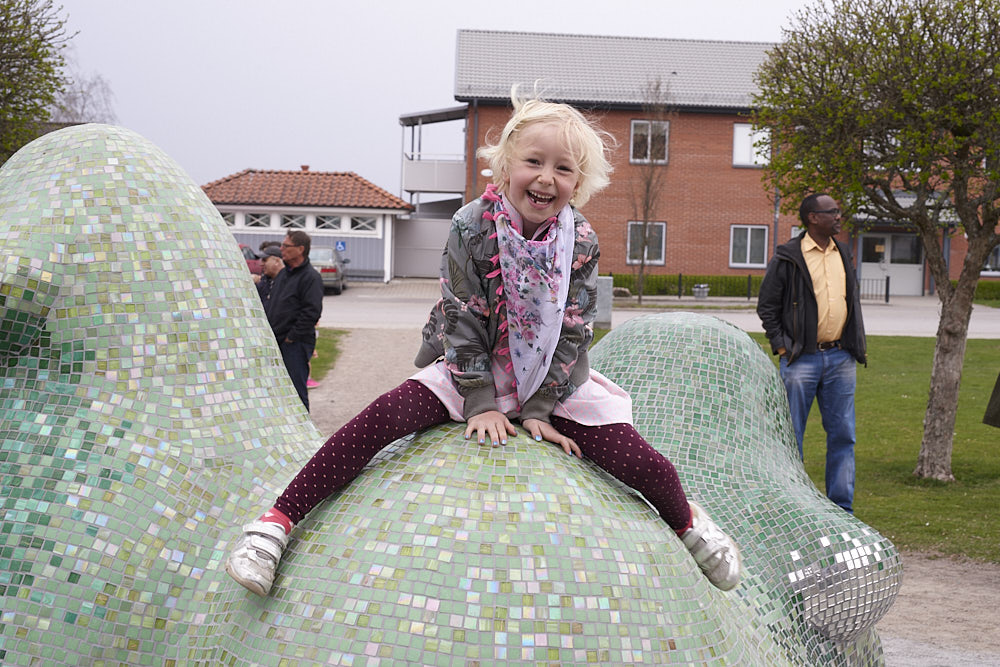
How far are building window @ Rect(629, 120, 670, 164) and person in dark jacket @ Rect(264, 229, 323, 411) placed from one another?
23394 mm

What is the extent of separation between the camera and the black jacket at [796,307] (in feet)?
19.7

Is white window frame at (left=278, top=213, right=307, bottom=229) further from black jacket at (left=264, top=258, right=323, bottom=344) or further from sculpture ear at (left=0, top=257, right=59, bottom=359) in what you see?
sculpture ear at (left=0, top=257, right=59, bottom=359)

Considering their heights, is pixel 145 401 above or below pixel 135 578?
above

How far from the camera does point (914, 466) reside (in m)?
9.33

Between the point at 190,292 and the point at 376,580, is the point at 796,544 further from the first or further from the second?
the point at 190,292

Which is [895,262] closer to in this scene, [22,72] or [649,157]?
[649,157]

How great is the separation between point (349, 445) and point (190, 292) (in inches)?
28.2

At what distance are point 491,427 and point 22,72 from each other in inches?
416

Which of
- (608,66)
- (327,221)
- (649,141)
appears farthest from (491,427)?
(608,66)

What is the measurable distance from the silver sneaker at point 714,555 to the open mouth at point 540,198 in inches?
34.0

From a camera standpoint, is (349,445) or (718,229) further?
(718,229)

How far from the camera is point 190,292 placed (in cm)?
279

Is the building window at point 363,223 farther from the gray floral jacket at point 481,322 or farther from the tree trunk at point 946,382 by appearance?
the gray floral jacket at point 481,322

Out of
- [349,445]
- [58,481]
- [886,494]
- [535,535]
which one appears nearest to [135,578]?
[58,481]
